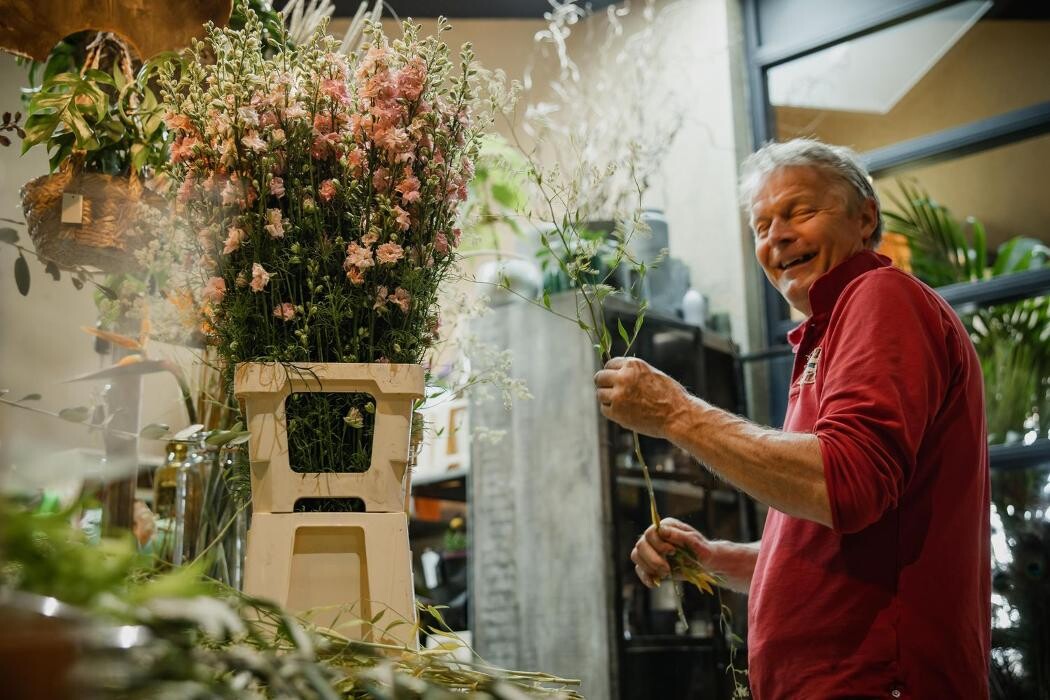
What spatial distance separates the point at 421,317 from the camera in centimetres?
122

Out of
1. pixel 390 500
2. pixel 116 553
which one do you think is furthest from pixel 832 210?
pixel 116 553

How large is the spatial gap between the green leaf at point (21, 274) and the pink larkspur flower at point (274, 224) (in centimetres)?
97

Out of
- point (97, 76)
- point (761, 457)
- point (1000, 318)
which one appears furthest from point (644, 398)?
point (1000, 318)

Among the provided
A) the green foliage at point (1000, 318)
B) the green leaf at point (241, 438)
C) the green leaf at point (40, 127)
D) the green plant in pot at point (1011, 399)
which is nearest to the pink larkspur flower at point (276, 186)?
the green leaf at point (241, 438)

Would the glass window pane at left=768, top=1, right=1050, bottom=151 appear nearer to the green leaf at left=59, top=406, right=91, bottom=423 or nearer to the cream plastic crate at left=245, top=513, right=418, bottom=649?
the green leaf at left=59, top=406, right=91, bottom=423

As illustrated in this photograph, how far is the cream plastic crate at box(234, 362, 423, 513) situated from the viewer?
1.13 m

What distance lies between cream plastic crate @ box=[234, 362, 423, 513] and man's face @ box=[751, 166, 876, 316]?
84 centimetres

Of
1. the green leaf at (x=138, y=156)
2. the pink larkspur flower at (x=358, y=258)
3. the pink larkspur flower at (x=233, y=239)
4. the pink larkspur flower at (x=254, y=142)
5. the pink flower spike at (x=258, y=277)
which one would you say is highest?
the green leaf at (x=138, y=156)

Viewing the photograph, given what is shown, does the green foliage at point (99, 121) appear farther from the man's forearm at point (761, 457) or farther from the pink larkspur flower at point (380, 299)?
the man's forearm at point (761, 457)

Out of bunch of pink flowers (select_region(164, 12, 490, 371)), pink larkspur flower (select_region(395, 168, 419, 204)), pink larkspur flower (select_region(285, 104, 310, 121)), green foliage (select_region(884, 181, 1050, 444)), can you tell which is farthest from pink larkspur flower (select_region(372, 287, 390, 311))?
green foliage (select_region(884, 181, 1050, 444))

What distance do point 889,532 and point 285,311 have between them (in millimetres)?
814

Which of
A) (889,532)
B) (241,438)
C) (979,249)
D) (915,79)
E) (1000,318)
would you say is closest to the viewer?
(241,438)

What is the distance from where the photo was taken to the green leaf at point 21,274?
1897mm

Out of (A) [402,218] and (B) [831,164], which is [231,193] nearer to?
(A) [402,218]
